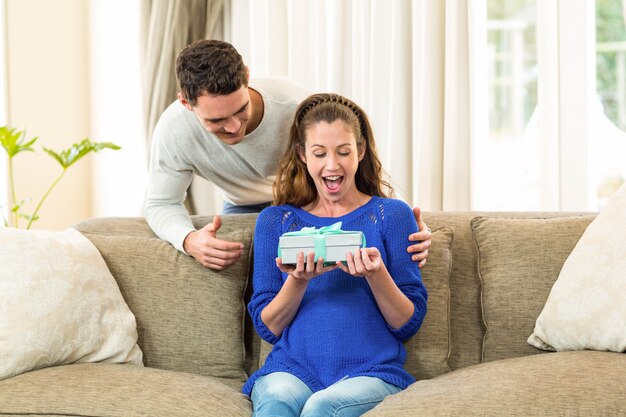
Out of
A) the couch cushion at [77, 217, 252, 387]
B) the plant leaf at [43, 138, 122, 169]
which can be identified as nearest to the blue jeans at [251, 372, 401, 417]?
the couch cushion at [77, 217, 252, 387]

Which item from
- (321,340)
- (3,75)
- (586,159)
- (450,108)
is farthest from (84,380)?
(3,75)

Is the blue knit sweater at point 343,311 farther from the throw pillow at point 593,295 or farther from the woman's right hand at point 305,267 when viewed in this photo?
the throw pillow at point 593,295

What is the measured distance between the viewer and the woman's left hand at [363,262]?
1.85 meters

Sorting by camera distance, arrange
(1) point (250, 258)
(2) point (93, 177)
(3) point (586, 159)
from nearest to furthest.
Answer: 1. (1) point (250, 258)
2. (3) point (586, 159)
3. (2) point (93, 177)

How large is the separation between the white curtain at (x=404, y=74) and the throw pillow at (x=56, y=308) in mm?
1356

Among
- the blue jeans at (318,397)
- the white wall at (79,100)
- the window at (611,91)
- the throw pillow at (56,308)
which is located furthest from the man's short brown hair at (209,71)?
the white wall at (79,100)

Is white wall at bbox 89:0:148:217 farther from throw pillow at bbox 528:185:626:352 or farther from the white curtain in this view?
throw pillow at bbox 528:185:626:352

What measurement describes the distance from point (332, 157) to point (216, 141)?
0.56 meters

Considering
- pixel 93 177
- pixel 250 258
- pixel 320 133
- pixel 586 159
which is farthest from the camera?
pixel 93 177

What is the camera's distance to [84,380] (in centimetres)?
199

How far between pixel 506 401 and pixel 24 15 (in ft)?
10.7

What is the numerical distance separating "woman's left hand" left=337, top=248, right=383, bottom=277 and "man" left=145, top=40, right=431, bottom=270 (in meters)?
0.32

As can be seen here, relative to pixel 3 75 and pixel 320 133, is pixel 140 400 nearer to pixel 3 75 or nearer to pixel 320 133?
pixel 320 133

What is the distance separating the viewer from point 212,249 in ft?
7.54
